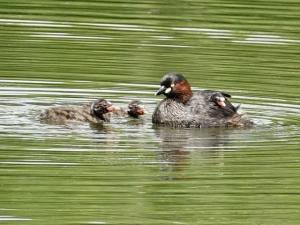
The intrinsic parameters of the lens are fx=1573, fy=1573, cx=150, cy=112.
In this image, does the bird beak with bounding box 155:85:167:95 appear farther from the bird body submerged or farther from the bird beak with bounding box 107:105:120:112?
the bird beak with bounding box 107:105:120:112

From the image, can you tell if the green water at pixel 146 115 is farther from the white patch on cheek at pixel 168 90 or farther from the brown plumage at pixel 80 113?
the white patch on cheek at pixel 168 90

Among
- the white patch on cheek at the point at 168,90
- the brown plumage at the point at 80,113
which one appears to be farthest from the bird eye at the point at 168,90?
the brown plumage at the point at 80,113

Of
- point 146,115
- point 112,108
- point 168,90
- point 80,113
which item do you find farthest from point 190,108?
point 80,113

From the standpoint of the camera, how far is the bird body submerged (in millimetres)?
16688

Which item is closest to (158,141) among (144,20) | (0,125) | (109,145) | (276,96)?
(109,145)

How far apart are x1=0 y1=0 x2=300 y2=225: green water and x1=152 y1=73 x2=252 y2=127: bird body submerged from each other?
26 cm

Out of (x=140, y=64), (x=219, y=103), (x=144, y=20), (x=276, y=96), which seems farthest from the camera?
(x=144, y=20)

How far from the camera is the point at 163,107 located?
16828mm

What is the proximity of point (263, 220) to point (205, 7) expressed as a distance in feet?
42.5

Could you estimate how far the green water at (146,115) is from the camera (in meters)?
12.1

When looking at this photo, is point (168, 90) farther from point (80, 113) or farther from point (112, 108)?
point (80, 113)

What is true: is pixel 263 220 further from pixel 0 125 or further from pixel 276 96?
pixel 276 96

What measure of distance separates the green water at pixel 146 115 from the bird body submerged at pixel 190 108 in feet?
0.84

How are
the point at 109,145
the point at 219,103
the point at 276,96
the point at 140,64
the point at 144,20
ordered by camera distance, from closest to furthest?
the point at 109,145, the point at 219,103, the point at 276,96, the point at 140,64, the point at 144,20
